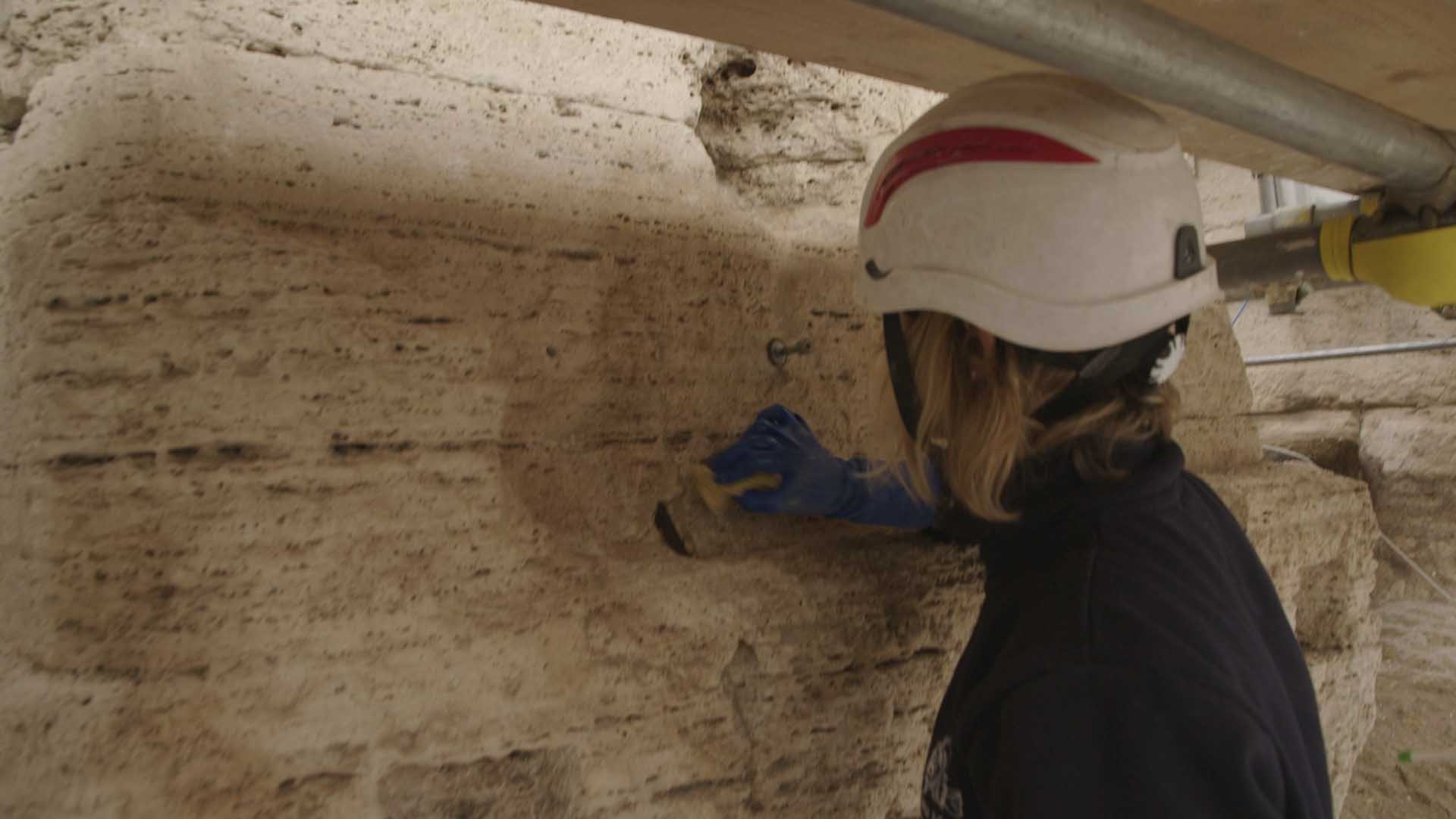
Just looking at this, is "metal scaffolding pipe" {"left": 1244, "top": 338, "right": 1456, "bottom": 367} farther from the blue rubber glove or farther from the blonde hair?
the blonde hair

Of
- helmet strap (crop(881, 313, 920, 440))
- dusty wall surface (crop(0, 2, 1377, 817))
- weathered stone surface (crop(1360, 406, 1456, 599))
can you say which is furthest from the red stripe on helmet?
weathered stone surface (crop(1360, 406, 1456, 599))

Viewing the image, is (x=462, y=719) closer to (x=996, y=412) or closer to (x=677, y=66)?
(x=996, y=412)

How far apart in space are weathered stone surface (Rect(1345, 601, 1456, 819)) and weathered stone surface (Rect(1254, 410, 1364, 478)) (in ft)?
2.44

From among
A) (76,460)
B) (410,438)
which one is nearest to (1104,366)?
(410,438)

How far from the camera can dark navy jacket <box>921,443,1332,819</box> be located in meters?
0.88

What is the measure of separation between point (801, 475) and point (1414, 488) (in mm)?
4579

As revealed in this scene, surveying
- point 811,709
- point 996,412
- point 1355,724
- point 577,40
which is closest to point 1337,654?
point 1355,724

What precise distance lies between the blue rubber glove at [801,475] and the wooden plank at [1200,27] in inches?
21.1

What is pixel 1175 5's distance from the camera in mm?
1096

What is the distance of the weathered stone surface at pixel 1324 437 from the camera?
4785 millimetres

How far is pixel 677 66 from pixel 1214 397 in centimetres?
146

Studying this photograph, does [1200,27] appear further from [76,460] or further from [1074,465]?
[76,460]

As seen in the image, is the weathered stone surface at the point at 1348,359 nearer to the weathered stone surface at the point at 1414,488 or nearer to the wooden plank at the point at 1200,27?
the weathered stone surface at the point at 1414,488

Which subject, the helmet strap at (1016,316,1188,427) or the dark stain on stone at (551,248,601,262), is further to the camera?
the dark stain on stone at (551,248,601,262)
